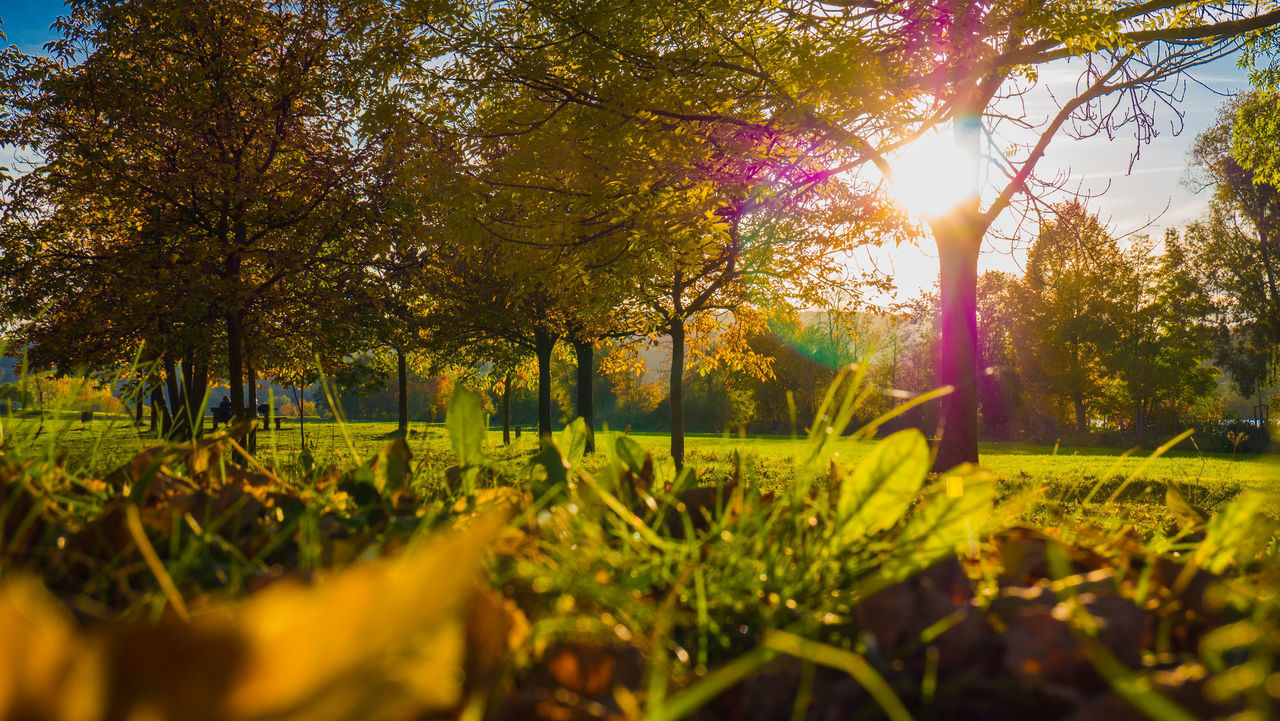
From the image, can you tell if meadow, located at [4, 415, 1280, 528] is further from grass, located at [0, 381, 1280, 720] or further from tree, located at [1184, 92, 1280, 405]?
tree, located at [1184, 92, 1280, 405]

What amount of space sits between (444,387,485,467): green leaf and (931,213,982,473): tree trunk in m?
9.76

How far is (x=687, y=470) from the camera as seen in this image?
135 cm

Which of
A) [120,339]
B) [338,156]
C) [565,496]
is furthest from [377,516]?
[120,339]

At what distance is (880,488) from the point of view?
89 cm

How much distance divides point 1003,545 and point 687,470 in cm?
61

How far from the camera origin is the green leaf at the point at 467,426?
1188mm

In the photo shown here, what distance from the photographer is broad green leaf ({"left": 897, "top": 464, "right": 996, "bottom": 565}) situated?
2.75 ft

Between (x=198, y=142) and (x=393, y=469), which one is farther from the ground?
(x=198, y=142)

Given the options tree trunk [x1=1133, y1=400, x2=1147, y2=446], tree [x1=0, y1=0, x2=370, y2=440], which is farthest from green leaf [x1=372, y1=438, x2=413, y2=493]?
tree trunk [x1=1133, y1=400, x2=1147, y2=446]

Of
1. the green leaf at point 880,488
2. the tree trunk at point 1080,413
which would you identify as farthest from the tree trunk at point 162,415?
the tree trunk at point 1080,413

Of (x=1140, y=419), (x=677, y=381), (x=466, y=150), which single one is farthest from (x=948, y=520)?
(x=1140, y=419)

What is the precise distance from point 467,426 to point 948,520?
779 mm

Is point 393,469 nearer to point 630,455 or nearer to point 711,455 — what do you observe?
A: point 630,455

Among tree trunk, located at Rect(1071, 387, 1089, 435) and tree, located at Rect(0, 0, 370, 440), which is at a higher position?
tree, located at Rect(0, 0, 370, 440)
